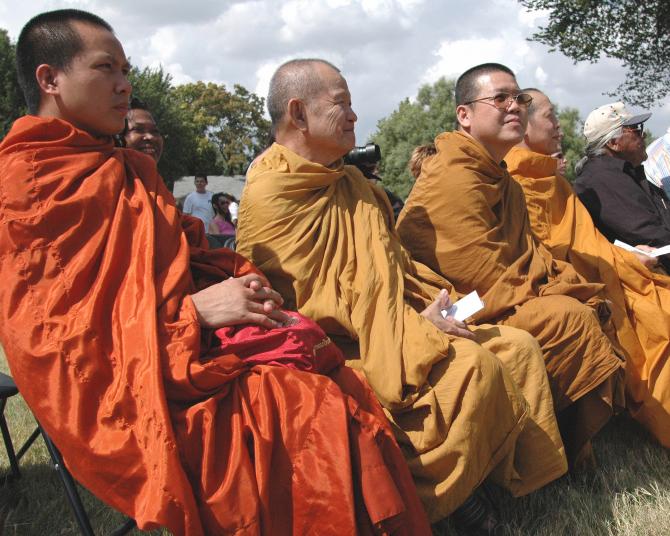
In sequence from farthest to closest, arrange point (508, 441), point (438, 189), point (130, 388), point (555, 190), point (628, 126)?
1. point (628, 126)
2. point (555, 190)
3. point (438, 189)
4. point (508, 441)
5. point (130, 388)

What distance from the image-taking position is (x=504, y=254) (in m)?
3.71

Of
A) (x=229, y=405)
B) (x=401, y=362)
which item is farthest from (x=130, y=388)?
(x=401, y=362)

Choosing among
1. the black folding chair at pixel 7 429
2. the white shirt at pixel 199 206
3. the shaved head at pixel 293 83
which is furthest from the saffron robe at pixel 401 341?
the white shirt at pixel 199 206

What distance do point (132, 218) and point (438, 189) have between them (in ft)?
5.99

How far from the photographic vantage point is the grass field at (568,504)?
2836 mm

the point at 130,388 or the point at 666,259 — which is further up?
the point at 130,388

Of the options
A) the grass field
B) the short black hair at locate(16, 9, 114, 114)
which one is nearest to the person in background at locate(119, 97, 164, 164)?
the short black hair at locate(16, 9, 114, 114)

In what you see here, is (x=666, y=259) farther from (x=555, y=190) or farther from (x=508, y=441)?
(x=508, y=441)

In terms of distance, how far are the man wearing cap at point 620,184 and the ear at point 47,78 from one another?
12.0 feet

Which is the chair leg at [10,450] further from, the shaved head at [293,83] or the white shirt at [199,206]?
the white shirt at [199,206]

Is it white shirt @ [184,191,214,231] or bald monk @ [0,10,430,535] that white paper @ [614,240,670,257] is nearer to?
bald monk @ [0,10,430,535]

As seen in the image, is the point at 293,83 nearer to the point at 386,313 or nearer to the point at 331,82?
the point at 331,82

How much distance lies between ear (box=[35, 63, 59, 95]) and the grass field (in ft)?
6.02

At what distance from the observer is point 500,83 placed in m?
3.96
